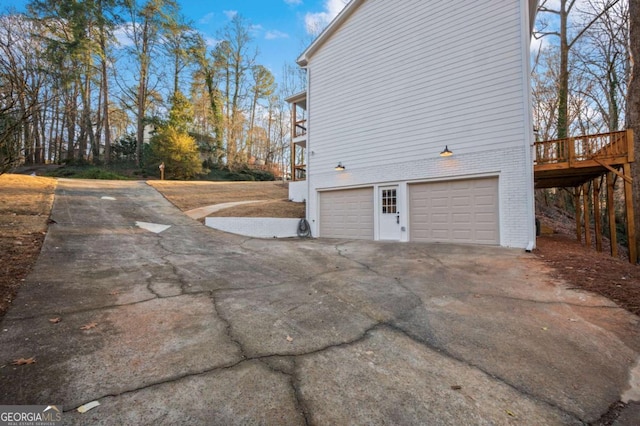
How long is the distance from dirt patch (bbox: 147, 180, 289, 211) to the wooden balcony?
37.3 feet

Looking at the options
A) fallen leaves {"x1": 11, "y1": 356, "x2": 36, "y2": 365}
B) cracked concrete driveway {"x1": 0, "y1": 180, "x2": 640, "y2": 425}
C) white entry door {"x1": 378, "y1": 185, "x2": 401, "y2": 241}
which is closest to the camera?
cracked concrete driveway {"x1": 0, "y1": 180, "x2": 640, "y2": 425}

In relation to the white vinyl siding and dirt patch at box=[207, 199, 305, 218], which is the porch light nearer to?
the white vinyl siding

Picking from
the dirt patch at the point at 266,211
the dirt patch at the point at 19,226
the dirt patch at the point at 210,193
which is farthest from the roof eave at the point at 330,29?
the dirt patch at the point at 19,226

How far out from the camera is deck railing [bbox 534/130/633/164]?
739cm

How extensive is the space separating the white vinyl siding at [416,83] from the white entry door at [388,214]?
1007mm

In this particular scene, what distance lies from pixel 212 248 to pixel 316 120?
655 cm

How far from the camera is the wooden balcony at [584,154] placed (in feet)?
24.4

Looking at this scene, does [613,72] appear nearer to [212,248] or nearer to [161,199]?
[212,248]

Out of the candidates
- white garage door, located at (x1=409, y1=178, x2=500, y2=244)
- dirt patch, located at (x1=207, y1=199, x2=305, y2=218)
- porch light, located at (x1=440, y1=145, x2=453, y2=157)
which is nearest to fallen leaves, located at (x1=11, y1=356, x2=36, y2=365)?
dirt patch, located at (x1=207, y1=199, x2=305, y2=218)

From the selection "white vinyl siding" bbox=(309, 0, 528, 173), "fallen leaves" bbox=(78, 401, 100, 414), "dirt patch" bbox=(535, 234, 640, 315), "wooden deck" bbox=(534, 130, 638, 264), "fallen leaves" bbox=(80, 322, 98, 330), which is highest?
"white vinyl siding" bbox=(309, 0, 528, 173)

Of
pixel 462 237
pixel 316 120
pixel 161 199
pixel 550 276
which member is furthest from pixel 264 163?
pixel 550 276

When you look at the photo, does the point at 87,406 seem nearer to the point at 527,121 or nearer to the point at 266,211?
the point at 527,121

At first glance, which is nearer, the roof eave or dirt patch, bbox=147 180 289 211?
the roof eave

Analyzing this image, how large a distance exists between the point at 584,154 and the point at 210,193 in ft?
51.4
